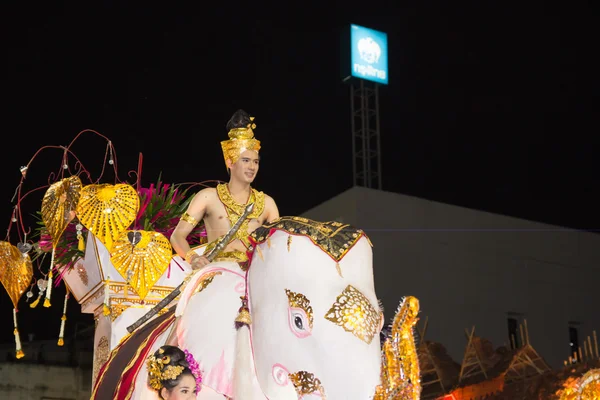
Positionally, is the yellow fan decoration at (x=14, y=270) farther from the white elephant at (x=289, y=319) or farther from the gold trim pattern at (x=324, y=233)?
the gold trim pattern at (x=324, y=233)

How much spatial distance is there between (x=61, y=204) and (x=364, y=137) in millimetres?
12472

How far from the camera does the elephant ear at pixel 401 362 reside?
3928mm

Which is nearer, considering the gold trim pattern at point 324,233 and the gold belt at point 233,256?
the gold trim pattern at point 324,233

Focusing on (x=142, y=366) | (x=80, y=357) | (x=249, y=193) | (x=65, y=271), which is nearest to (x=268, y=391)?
(x=142, y=366)

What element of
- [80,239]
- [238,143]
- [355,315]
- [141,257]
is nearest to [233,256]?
[238,143]

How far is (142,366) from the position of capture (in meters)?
4.96

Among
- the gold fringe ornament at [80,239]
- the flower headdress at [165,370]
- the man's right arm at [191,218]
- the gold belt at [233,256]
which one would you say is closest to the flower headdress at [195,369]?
the flower headdress at [165,370]

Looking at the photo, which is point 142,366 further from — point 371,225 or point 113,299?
point 371,225

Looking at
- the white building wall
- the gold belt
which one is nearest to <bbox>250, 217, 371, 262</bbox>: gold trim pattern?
the gold belt

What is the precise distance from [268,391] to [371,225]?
13.7 meters

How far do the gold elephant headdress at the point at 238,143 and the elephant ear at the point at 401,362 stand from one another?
5.20ft

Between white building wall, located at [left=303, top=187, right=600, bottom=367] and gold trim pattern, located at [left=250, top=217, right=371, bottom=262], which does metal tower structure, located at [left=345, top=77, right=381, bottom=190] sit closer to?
white building wall, located at [left=303, top=187, right=600, bottom=367]

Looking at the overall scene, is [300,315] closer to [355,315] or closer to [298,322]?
[298,322]

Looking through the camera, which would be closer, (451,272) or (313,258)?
(313,258)
